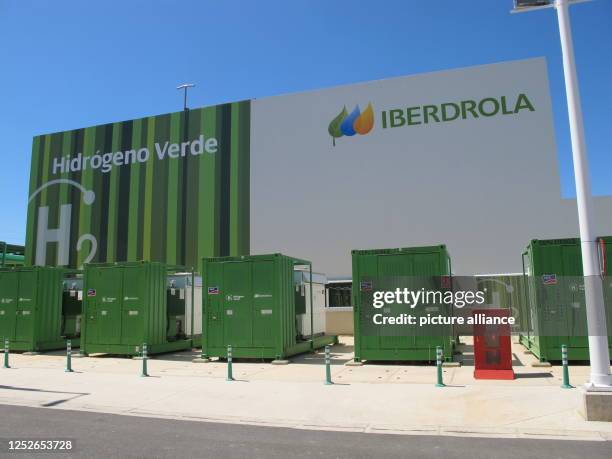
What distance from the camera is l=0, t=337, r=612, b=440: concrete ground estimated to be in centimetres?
771

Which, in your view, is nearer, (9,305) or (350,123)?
(9,305)

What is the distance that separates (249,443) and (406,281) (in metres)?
7.69

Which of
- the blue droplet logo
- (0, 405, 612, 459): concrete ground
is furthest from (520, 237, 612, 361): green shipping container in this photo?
the blue droplet logo

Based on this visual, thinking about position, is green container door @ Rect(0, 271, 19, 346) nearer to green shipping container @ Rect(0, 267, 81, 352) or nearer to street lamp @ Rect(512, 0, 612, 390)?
green shipping container @ Rect(0, 267, 81, 352)

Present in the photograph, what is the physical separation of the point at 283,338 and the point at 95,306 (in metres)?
6.39

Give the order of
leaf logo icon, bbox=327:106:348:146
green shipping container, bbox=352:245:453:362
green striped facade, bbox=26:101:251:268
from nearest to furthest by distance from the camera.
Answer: green shipping container, bbox=352:245:453:362 → leaf logo icon, bbox=327:106:348:146 → green striped facade, bbox=26:101:251:268

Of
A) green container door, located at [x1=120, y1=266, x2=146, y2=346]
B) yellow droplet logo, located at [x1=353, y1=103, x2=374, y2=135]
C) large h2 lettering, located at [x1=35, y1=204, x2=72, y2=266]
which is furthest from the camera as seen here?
large h2 lettering, located at [x1=35, y1=204, x2=72, y2=266]

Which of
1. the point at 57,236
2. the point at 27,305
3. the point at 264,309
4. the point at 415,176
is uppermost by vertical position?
the point at 415,176

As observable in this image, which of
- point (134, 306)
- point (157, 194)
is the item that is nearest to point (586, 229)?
point (134, 306)

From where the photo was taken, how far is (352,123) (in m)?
24.6

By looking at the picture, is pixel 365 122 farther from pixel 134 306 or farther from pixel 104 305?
pixel 104 305

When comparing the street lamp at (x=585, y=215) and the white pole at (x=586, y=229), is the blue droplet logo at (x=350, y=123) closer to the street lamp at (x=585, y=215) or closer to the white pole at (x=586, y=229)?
the street lamp at (x=585, y=215)

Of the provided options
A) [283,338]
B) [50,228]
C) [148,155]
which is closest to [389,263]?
[283,338]

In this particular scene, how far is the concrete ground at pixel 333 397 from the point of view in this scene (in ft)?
25.3
